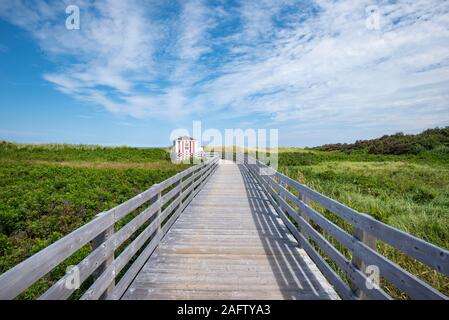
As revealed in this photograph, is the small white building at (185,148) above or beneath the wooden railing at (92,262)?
above

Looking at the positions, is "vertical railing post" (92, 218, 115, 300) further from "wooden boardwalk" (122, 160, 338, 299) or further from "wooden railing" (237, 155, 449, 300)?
"wooden railing" (237, 155, 449, 300)

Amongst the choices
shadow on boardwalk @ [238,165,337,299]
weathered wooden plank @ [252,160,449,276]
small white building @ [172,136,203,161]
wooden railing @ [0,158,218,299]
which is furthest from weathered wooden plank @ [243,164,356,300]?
small white building @ [172,136,203,161]

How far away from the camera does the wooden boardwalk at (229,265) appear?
12.2 feet

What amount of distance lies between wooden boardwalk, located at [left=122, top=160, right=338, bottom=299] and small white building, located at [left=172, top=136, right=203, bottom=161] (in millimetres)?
31953

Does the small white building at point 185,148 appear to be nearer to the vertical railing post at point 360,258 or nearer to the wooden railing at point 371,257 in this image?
the wooden railing at point 371,257

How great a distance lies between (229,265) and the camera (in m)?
4.59

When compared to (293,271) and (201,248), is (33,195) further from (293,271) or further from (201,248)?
(293,271)

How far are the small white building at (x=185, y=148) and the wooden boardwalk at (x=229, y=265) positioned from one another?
32.0 meters

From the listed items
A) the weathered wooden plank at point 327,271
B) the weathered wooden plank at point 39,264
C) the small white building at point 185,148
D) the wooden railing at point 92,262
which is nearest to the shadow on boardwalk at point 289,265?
the weathered wooden plank at point 327,271

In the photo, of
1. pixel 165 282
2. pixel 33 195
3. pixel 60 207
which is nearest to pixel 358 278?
pixel 165 282

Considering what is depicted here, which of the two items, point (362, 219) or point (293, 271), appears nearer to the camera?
point (362, 219)

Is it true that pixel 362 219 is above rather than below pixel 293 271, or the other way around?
above

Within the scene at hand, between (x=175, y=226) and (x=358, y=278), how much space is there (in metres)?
4.44
